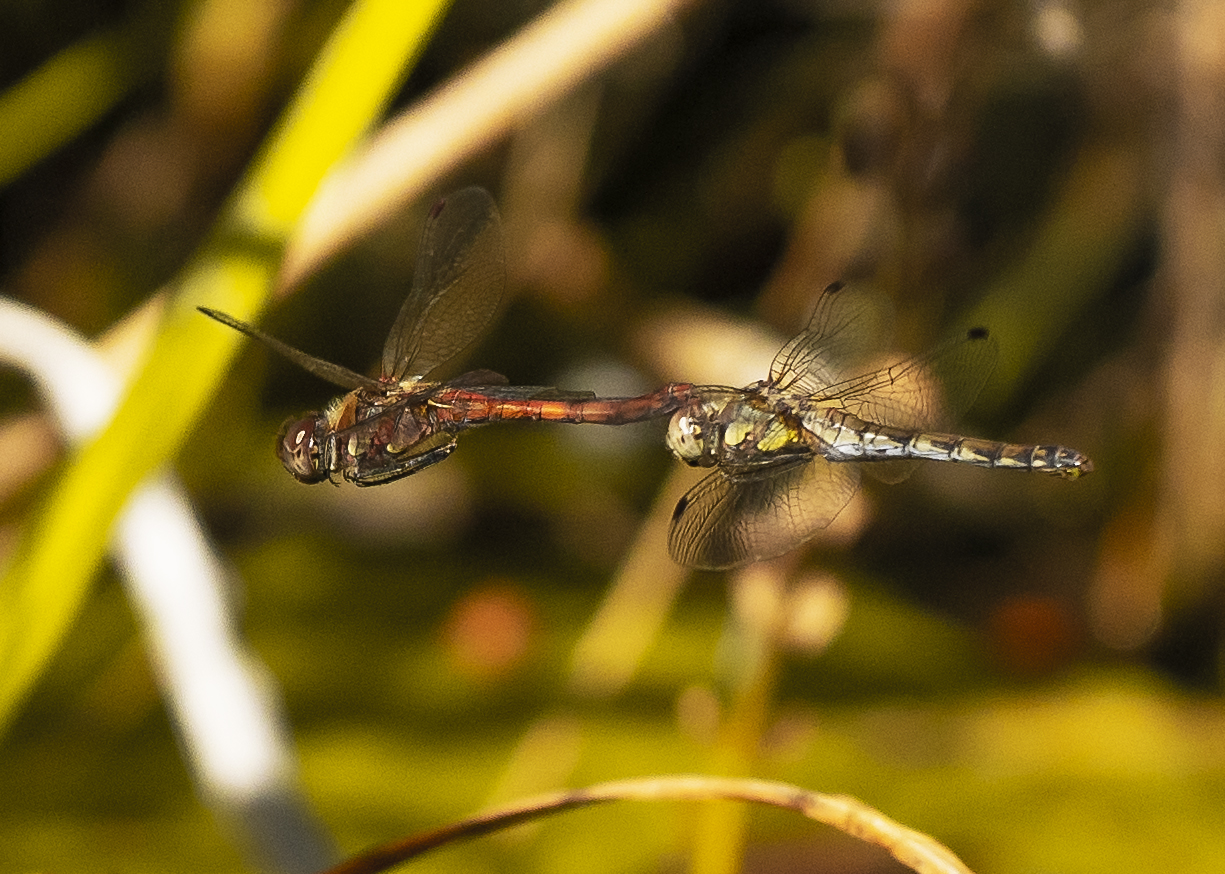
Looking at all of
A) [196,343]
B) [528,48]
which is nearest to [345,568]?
[528,48]

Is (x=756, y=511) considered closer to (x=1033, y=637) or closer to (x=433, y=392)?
(x=433, y=392)

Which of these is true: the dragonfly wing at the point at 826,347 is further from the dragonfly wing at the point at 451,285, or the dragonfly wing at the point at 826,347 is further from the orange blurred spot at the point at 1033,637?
the orange blurred spot at the point at 1033,637

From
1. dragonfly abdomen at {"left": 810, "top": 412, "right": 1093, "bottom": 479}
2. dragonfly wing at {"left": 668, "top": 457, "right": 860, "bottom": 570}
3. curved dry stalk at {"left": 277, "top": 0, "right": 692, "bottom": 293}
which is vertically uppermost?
curved dry stalk at {"left": 277, "top": 0, "right": 692, "bottom": 293}

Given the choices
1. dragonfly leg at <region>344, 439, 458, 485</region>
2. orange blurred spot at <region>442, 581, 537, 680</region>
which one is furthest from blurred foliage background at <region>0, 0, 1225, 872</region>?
dragonfly leg at <region>344, 439, 458, 485</region>

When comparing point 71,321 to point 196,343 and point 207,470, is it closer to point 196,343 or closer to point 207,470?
point 207,470

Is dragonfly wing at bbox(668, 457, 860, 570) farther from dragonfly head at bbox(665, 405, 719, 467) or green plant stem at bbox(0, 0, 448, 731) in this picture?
green plant stem at bbox(0, 0, 448, 731)

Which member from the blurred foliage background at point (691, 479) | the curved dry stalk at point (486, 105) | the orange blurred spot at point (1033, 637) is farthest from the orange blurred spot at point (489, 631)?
the curved dry stalk at point (486, 105)

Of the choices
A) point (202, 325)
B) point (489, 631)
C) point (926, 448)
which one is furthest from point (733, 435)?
point (489, 631)

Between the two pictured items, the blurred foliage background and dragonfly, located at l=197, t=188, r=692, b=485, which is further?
the blurred foliage background
